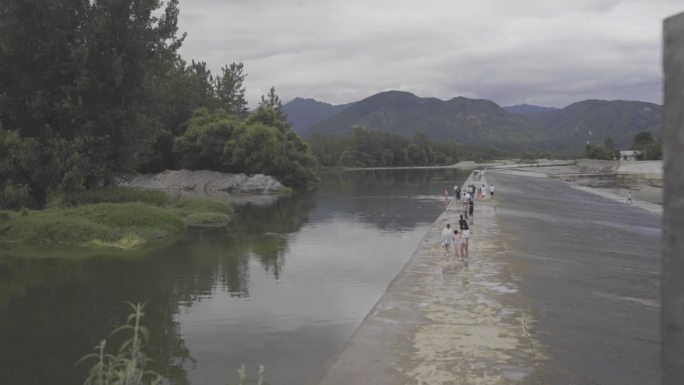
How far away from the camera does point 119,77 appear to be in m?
36.5

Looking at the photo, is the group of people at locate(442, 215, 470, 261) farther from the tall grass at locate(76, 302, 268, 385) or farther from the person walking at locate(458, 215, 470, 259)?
the tall grass at locate(76, 302, 268, 385)

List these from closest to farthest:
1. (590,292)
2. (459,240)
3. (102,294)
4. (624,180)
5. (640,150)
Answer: (590,292) < (102,294) < (459,240) < (624,180) < (640,150)

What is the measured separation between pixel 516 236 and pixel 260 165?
5639 cm

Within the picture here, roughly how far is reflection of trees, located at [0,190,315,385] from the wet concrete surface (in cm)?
919

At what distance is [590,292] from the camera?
18766 millimetres

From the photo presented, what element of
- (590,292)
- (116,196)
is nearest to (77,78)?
(116,196)

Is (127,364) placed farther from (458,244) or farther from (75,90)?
(75,90)

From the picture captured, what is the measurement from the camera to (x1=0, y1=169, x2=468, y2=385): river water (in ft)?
43.4

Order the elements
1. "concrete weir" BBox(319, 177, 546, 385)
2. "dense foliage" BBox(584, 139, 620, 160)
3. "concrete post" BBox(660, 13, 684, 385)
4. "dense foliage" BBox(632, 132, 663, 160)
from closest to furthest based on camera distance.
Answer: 1. "concrete post" BBox(660, 13, 684, 385)
2. "concrete weir" BBox(319, 177, 546, 385)
3. "dense foliage" BBox(632, 132, 663, 160)
4. "dense foliage" BBox(584, 139, 620, 160)

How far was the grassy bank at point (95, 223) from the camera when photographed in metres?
29.8

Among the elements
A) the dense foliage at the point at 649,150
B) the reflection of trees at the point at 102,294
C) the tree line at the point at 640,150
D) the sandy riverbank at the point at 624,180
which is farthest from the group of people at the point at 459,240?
the tree line at the point at 640,150

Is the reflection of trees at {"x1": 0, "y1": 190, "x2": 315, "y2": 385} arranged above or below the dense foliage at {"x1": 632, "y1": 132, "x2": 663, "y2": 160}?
below

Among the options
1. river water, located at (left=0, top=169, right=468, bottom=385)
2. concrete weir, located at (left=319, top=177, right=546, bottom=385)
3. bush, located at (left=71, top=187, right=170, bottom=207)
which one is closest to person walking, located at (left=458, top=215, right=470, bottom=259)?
concrete weir, located at (left=319, top=177, right=546, bottom=385)

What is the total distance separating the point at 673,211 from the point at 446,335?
12.2 meters
